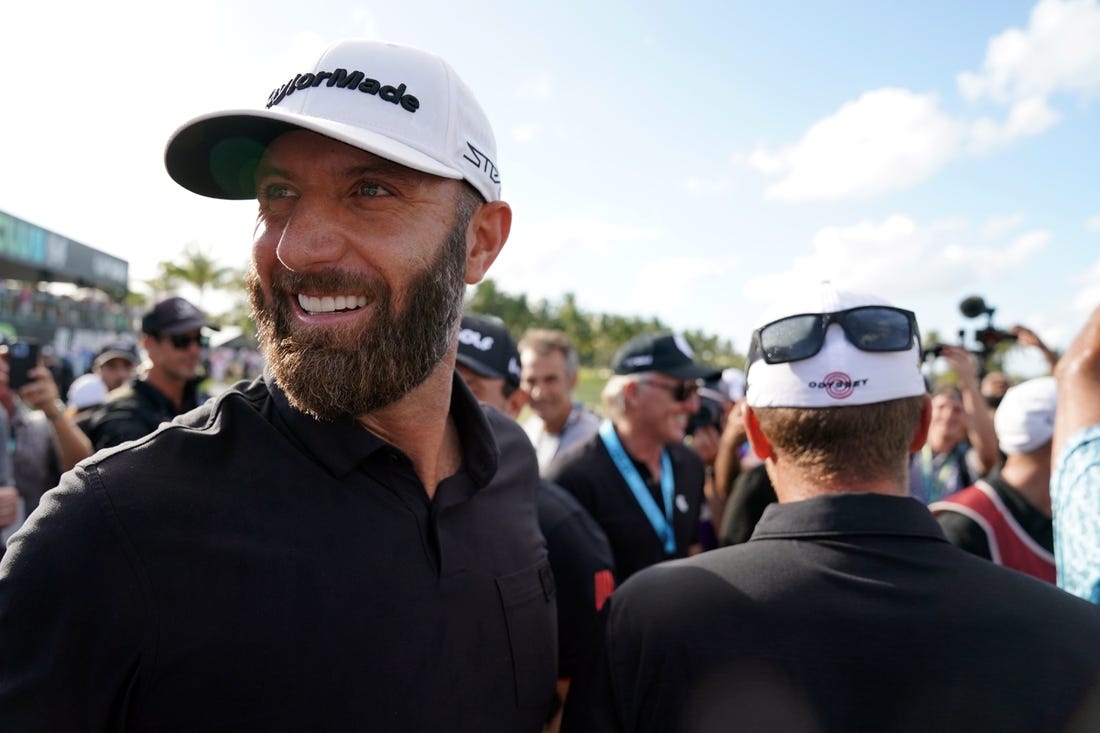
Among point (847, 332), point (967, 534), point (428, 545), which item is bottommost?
point (967, 534)

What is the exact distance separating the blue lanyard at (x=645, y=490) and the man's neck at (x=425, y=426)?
7.69 ft

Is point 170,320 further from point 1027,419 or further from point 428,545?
point 1027,419

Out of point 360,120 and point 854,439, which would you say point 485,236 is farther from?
point 854,439

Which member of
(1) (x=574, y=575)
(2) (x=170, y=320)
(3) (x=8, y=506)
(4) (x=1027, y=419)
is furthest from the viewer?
(2) (x=170, y=320)

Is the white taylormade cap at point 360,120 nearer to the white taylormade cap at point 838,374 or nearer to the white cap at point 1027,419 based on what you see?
the white taylormade cap at point 838,374

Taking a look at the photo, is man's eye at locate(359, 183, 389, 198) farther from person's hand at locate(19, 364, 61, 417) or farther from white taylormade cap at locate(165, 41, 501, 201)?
person's hand at locate(19, 364, 61, 417)

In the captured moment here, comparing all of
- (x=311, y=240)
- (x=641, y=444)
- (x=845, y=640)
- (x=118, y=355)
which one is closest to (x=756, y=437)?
(x=845, y=640)

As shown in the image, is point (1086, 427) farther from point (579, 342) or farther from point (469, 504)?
point (579, 342)

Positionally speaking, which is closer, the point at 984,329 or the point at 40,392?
the point at 40,392

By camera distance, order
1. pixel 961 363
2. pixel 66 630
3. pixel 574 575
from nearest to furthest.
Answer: pixel 66 630 → pixel 574 575 → pixel 961 363

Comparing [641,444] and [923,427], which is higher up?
[923,427]

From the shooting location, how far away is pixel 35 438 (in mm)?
4625

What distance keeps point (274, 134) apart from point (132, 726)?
1.14 m

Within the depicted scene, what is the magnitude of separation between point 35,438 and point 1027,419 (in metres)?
5.57
